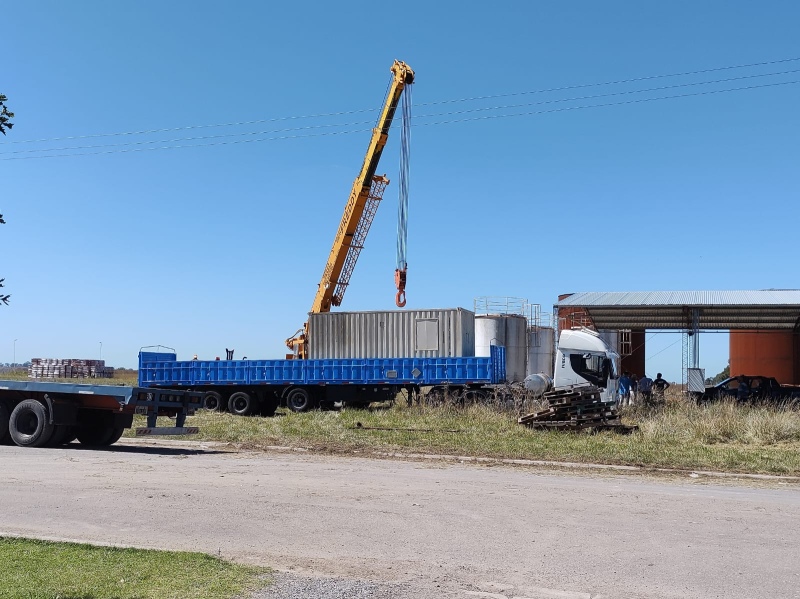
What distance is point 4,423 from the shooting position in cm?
1750

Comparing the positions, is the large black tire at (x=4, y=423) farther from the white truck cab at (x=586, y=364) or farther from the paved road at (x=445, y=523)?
the white truck cab at (x=586, y=364)

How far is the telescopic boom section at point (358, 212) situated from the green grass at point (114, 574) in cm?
2600

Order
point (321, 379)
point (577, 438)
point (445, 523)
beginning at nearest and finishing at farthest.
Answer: point (445, 523) → point (577, 438) → point (321, 379)

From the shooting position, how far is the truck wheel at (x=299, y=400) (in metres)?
28.9

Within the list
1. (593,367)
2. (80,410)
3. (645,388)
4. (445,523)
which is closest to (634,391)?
(645,388)

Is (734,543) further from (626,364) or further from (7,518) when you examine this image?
(626,364)

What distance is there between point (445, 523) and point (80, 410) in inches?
443

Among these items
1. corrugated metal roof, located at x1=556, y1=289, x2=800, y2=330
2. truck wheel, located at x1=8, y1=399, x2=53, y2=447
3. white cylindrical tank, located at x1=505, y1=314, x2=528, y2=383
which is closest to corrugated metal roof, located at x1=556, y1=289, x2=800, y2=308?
corrugated metal roof, located at x1=556, y1=289, x2=800, y2=330

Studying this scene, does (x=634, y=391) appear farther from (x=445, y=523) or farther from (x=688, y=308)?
(x=445, y=523)

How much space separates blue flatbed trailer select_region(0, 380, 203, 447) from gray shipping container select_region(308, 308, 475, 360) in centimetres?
1373

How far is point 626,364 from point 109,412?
97.9 ft

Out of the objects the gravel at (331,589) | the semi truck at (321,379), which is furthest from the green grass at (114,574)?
the semi truck at (321,379)

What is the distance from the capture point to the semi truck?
90.5ft

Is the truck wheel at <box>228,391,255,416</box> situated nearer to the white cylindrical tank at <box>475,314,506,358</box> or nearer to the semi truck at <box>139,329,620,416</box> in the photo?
the semi truck at <box>139,329,620,416</box>
